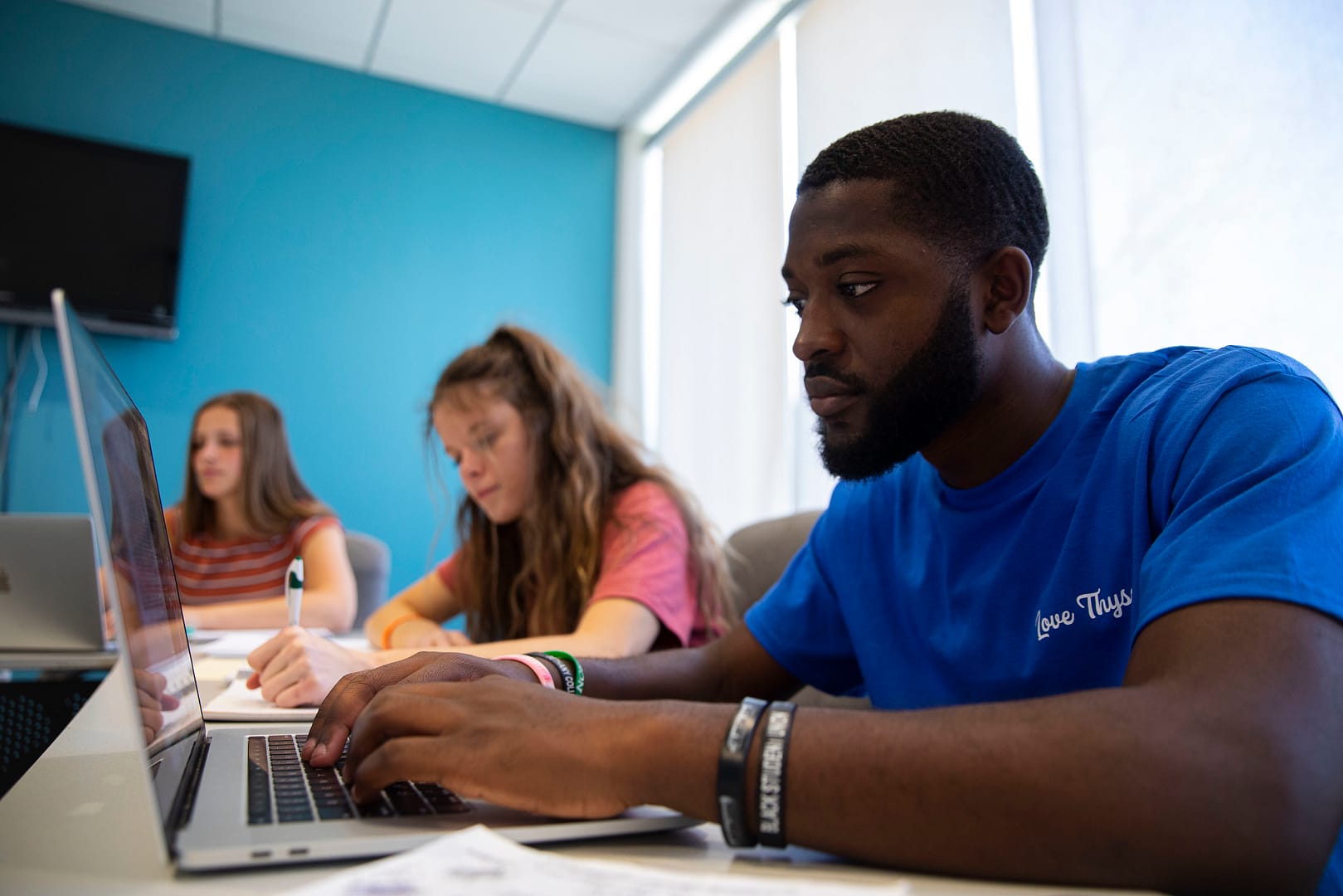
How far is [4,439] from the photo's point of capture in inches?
113

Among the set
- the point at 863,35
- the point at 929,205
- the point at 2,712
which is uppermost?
the point at 863,35

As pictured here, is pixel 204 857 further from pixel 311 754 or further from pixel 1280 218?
pixel 1280 218

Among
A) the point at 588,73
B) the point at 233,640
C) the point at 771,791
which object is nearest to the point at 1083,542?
the point at 771,791

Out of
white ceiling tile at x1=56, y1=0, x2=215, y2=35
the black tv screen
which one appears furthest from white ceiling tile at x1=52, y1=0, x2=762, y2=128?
the black tv screen

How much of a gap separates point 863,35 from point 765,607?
6.89 ft

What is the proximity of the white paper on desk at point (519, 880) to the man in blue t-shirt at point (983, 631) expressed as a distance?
8 cm

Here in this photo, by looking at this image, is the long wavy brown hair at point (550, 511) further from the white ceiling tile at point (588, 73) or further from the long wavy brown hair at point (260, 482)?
the white ceiling tile at point (588, 73)

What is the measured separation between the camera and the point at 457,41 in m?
3.27

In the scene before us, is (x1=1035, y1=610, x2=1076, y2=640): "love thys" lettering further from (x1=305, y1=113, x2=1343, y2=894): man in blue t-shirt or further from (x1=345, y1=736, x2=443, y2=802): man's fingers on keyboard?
(x1=345, y1=736, x2=443, y2=802): man's fingers on keyboard

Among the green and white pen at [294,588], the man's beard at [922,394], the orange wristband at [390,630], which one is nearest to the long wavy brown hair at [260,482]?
the orange wristband at [390,630]

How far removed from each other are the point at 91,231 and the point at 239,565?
1440 mm

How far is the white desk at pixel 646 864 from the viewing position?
0.43 meters

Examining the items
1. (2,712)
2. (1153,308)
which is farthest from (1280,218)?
(2,712)

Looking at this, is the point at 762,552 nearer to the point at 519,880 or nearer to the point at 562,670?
the point at 562,670
